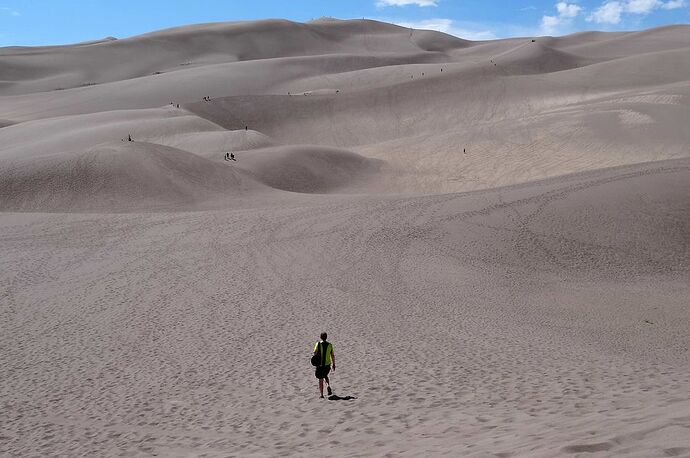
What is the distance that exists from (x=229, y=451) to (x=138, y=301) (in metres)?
8.28

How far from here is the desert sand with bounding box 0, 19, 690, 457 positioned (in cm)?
809

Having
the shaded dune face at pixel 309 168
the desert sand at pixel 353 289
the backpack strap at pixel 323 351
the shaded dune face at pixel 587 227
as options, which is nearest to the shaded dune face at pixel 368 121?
the shaded dune face at pixel 309 168

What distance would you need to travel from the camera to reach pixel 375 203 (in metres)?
25.0

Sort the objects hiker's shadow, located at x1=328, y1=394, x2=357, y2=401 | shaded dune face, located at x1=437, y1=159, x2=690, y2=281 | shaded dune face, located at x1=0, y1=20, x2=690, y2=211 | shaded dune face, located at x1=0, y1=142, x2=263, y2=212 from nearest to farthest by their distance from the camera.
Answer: hiker's shadow, located at x1=328, y1=394, x2=357, y2=401 < shaded dune face, located at x1=437, y1=159, x2=690, y2=281 < shaded dune face, located at x1=0, y1=142, x2=263, y2=212 < shaded dune face, located at x1=0, y1=20, x2=690, y2=211

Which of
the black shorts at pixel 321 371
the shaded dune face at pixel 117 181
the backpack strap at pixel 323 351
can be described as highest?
the shaded dune face at pixel 117 181

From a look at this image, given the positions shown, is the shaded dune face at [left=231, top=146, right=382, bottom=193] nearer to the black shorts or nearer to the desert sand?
the desert sand

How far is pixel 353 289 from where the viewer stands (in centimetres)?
1572

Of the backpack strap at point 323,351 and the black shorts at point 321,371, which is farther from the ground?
the backpack strap at point 323,351

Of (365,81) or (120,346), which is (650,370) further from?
(365,81)

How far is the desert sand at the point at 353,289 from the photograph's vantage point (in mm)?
8094

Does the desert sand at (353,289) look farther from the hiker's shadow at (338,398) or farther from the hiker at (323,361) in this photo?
the hiker at (323,361)

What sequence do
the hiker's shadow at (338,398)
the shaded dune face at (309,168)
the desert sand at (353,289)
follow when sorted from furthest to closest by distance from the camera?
the shaded dune face at (309,168)
the hiker's shadow at (338,398)
the desert sand at (353,289)

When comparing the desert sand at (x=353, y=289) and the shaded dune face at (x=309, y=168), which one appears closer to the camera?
the desert sand at (x=353, y=289)

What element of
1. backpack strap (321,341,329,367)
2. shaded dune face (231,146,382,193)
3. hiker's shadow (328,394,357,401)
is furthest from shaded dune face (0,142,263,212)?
hiker's shadow (328,394,357,401)
